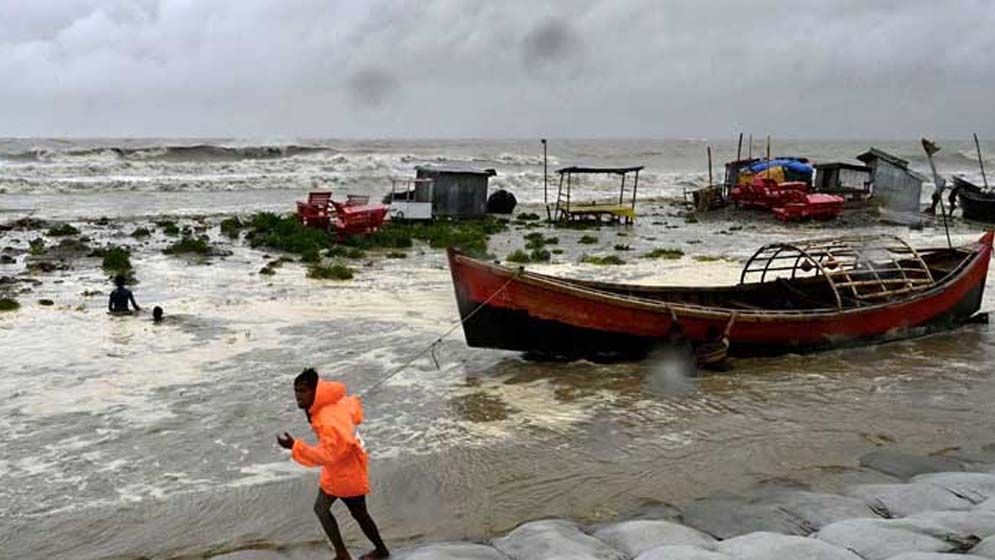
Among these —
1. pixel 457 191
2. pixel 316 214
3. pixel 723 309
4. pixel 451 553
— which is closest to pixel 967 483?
pixel 451 553

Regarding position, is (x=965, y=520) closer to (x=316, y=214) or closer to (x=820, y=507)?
(x=820, y=507)

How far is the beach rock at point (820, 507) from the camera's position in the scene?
22.4 feet

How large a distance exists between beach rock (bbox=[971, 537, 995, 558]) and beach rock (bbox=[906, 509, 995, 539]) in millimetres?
230

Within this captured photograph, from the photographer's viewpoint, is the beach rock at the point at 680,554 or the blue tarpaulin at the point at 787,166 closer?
the beach rock at the point at 680,554

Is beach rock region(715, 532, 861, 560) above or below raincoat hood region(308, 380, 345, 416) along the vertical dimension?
below

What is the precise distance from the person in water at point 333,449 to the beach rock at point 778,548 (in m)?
2.57

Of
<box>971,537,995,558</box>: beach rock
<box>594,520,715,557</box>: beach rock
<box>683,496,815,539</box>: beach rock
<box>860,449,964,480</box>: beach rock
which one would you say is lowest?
<box>860,449,964,480</box>: beach rock

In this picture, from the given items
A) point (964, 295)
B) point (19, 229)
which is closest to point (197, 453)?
point (964, 295)

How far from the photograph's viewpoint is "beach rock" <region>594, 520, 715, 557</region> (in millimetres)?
6340

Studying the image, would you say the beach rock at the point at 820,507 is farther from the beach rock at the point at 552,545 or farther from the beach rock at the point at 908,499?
the beach rock at the point at 552,545

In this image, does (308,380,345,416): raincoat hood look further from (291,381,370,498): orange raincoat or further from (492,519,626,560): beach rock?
(492,519,626,560): beach rock

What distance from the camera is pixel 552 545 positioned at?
249 inches

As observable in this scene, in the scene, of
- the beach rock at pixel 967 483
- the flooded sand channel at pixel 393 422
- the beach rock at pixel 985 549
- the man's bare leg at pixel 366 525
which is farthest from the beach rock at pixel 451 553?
the beach rock at pixel 967 483

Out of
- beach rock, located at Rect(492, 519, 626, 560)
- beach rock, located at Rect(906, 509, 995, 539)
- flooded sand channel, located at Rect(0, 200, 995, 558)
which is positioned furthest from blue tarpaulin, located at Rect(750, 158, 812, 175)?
beach rock, located at Rect(492, 519, 626, 560)
